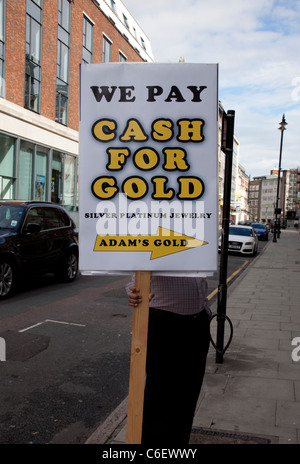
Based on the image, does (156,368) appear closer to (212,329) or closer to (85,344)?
(85,344)

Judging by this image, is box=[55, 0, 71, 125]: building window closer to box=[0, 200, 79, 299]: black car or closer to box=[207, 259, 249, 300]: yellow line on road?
box=[207, 259, 249, 300]: yellow line on road

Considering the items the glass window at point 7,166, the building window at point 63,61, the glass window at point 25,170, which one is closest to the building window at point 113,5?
the building window at point 63,61

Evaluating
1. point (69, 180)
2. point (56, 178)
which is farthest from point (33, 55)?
point (69, 180)

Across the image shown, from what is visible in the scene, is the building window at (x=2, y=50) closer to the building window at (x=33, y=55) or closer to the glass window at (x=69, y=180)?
the building window at (x=33, y=55)

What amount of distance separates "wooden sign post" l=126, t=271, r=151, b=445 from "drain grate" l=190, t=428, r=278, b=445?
2.95 feet

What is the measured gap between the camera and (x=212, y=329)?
664 centimetres

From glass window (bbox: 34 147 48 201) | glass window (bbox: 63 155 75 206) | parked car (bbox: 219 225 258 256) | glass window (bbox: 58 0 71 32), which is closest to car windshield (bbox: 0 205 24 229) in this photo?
parked car (bbox: 219 225 258 256)

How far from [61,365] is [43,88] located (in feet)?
71.8

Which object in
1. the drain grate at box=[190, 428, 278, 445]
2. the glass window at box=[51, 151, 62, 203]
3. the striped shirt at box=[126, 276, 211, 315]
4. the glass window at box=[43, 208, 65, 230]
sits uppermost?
the glass window at box=[51, 151, 62, 203]

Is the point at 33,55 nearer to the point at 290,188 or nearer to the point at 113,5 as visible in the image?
the point at 113,5

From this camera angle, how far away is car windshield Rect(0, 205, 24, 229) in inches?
355

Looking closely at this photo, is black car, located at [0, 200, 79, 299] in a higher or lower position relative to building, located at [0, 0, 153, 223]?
lower

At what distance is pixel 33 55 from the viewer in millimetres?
23391
